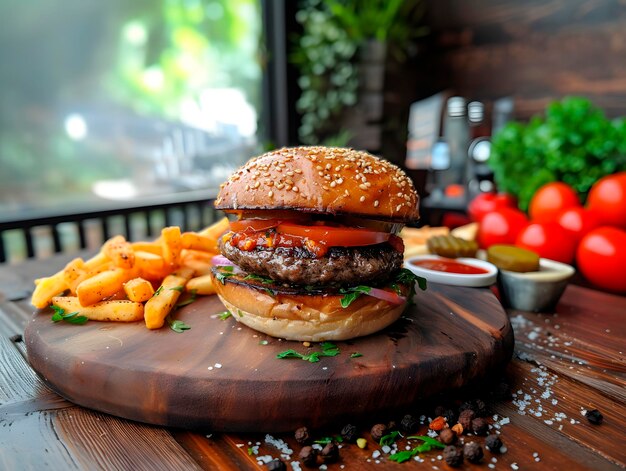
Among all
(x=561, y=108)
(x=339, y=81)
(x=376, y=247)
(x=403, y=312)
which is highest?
(x=339, y=81)

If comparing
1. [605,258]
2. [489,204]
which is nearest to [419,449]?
[605,258]

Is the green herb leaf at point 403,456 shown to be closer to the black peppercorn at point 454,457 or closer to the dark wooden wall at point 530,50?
the black peppercorn at point 454,457

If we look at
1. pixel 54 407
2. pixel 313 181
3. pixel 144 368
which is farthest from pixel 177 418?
pixel 313 181

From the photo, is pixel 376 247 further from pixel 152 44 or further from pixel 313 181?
pixel 152 44

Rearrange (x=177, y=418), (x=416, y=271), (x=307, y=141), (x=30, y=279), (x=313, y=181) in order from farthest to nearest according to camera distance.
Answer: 1. (x=307, y=141)
2. (x=30, y=279)
3. (x=416, y=271)
4. (x=313, y=181)
5. (x=177, y=418)

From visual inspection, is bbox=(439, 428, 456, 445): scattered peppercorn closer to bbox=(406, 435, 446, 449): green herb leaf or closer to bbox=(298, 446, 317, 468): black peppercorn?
bbox=(406, 435, 446, 449): green herb leaf

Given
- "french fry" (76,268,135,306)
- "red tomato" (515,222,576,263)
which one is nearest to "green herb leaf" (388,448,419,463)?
"french fry" (76,268,135,306)

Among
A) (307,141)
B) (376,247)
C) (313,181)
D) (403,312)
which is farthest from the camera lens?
(307,141)

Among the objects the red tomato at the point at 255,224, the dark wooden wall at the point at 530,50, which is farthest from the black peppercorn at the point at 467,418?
the dark wooden wall at the point at 530,50
